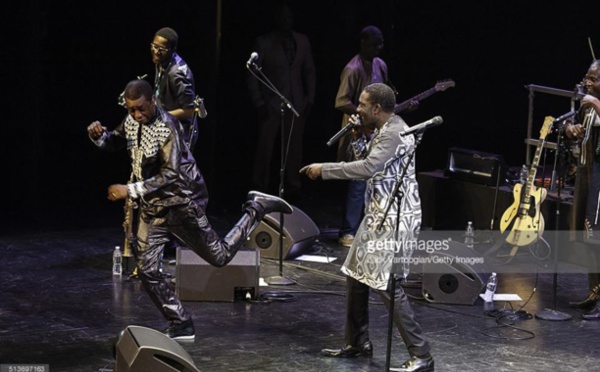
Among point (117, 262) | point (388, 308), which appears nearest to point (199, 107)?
point (117, 262)

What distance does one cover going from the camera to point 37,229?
36.6 feet

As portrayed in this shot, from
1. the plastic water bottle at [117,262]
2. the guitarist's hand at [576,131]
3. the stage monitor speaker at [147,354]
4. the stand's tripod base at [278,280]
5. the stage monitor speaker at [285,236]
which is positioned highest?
the guitarist's hand at [576,131]

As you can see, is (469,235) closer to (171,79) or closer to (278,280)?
(278,280)

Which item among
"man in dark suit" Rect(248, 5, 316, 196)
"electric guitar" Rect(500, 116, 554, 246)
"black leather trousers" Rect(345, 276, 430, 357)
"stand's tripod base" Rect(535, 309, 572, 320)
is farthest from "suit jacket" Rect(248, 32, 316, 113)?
"black leather trousers" Rect(345, 276, 430, 357)

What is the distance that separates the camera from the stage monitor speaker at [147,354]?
19.5 ft

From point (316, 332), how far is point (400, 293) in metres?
1.18

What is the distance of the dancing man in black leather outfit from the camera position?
24.4ft

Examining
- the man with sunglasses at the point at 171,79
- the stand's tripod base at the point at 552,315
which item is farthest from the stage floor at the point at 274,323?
the man with sunglasses at the point at 171,79

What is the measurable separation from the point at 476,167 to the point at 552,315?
2.80m

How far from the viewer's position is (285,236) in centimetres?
1017

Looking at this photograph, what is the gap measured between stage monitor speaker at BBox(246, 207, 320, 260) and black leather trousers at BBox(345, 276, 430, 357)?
2.73m

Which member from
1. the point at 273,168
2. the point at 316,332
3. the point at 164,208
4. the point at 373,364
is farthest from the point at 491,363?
the point at 273,168

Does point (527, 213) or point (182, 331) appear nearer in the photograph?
point (182, 331)

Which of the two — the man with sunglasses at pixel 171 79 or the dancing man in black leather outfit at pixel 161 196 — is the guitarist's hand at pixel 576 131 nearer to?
the dancing man in black leather outfit at pixel 161 196
